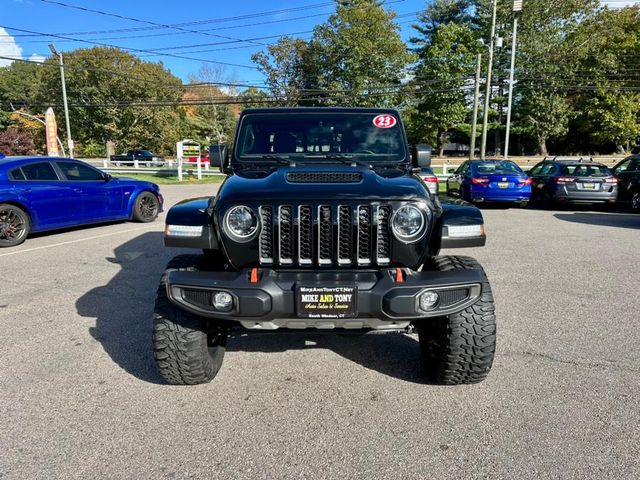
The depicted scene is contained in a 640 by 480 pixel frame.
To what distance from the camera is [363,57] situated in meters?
40.9

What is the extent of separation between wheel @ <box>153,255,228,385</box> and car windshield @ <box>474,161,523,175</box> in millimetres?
11558

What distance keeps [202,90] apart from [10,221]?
6032 cm

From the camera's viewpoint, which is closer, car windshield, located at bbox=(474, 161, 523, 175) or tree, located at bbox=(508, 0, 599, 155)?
car windshield, located at bbox=(474, 161, 523, 175)

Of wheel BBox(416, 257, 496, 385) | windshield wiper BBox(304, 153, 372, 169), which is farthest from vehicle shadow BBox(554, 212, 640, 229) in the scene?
wheel BBox(416, 257, 496, 385)

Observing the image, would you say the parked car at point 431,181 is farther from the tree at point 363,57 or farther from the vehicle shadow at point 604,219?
the tree at point 363,57

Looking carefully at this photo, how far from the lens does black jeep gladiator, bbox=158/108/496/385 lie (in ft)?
8.50

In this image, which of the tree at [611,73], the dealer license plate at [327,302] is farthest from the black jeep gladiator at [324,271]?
the tree at [611,73]

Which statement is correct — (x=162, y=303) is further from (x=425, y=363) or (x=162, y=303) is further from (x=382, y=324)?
(x=425, y=363)

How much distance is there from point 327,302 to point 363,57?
41.9 meters

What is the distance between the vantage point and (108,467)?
234cm

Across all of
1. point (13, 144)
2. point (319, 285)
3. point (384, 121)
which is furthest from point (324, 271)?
point (13, 144)

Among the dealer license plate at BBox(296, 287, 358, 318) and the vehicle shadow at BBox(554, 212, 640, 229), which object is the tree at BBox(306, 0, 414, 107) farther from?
the dealer license plate at BBox(296, 287, 358, 318)

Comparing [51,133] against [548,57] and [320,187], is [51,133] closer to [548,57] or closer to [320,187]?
[320,187]

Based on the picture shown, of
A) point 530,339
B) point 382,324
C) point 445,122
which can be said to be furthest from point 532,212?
point 445,122
